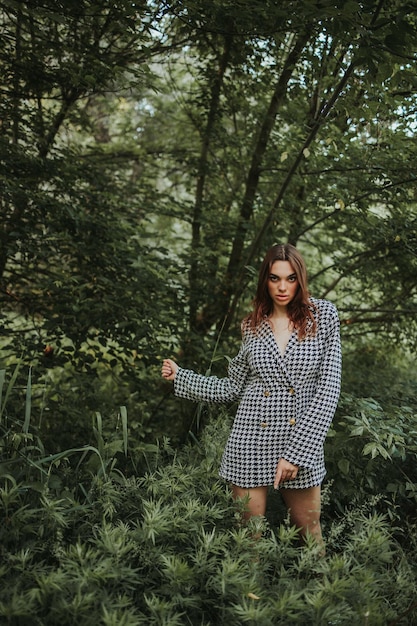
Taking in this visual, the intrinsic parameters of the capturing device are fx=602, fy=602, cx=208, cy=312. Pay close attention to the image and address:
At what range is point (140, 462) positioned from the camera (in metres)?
3.73

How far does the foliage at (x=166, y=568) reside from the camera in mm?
1934

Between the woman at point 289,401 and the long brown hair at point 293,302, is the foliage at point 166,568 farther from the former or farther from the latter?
the long brown hair at point 293,302

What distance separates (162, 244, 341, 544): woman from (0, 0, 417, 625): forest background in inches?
7.9

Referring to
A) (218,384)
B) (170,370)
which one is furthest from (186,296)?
(218,384)

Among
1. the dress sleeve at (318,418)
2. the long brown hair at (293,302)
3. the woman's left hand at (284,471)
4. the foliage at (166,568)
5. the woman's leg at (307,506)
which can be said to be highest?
the long brown hair at (293,302)

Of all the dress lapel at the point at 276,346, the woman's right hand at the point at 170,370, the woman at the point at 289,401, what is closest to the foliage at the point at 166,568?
the woman at the point at 289,401

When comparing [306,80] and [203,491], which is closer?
[203,491]

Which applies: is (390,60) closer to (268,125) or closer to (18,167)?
(268,125)

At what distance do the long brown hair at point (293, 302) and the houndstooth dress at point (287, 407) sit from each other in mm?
44

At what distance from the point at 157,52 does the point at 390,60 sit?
7.96ft

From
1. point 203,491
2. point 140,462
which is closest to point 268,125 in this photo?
point 140,462

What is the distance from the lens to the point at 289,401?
2.60 meters

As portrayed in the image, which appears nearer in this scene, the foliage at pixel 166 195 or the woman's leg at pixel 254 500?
the woman's leg at pixel 254 500

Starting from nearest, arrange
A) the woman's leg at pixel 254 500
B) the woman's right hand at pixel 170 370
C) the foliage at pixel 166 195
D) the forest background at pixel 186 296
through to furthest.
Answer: the forest background at pixel 186 296
the woman's leg at pixel 254 500
the woman's right hand at pixel 170 370
the foliage at pixel 166 195
